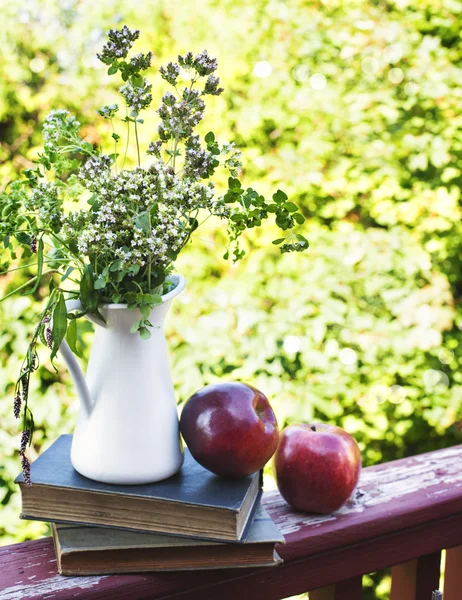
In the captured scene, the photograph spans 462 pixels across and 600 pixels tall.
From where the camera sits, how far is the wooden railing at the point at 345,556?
727 mm

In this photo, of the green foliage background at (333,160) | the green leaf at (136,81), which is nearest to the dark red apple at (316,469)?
the green leaf at (136,81)

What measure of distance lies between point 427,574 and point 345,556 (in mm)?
183

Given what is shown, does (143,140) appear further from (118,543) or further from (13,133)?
(118,543)

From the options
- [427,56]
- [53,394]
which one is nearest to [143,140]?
[53,394]

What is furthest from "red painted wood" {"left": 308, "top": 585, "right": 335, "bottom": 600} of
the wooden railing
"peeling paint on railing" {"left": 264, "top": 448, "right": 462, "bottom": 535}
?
"peeling paint on railing" {"left": 264, "top": 448, "right": 462, "bottom": 535}

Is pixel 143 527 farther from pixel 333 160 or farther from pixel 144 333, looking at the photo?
pixel 333 160

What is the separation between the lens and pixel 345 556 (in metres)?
0.86

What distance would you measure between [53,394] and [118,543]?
1.20 metres

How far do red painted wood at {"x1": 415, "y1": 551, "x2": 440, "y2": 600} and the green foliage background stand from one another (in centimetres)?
100

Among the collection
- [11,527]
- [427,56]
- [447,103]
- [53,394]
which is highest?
[427,56]

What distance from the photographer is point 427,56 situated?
90.8 inches

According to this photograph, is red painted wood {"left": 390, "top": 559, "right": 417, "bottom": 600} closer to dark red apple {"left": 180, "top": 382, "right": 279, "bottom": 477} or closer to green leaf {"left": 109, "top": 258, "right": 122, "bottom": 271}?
dark red apple {"left": 180, "top": 382, "right": 279, "bottom": 477}

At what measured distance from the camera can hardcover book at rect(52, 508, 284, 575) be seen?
729 mm

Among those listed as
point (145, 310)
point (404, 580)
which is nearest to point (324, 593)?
point (404, 580)
